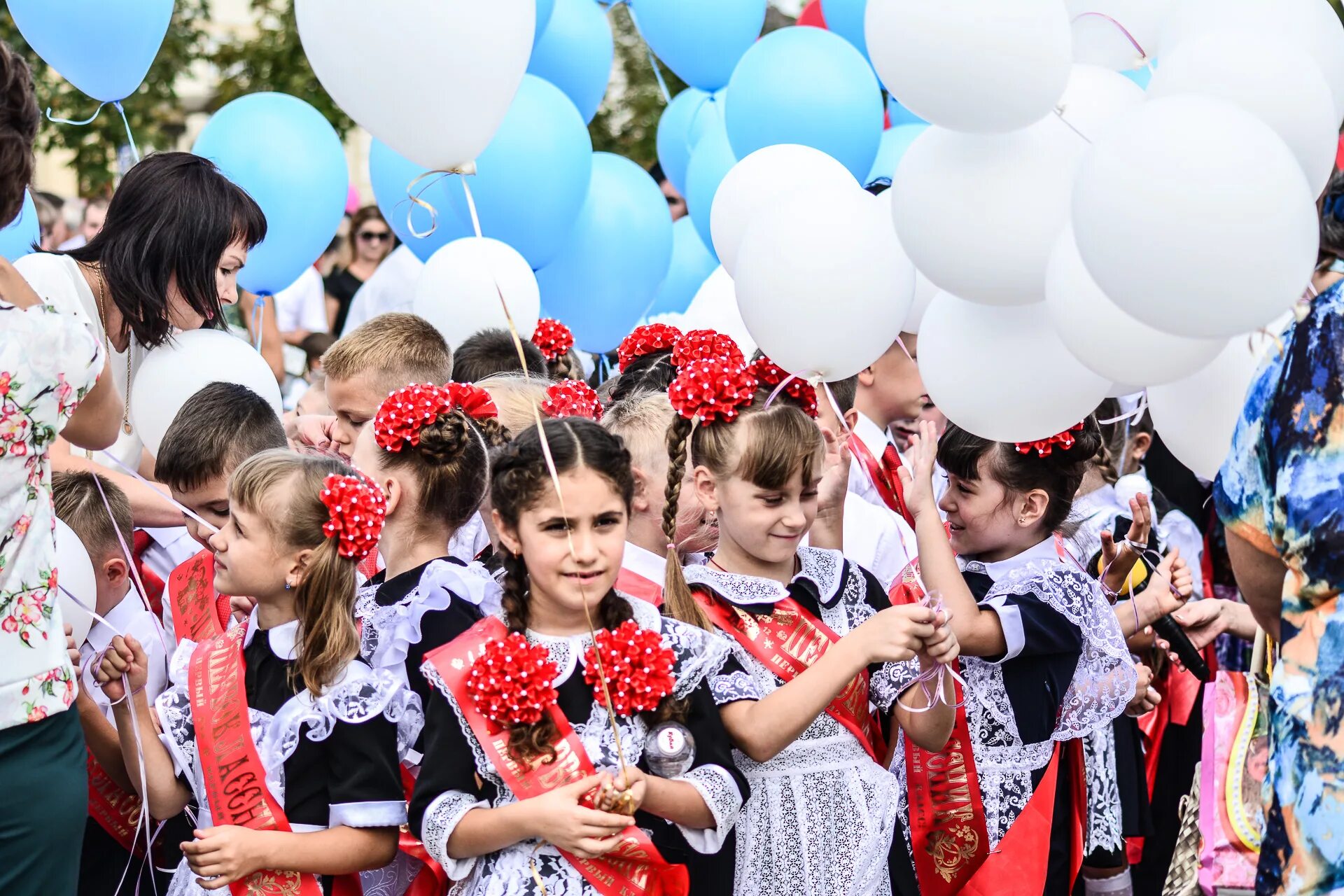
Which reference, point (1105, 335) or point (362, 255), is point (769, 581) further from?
point (362, 255)

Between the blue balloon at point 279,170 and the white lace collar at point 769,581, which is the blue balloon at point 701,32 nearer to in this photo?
the blue balloon at point 279,170

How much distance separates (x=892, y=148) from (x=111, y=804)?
4080 millimetres

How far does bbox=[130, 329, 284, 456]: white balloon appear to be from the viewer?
366 cm

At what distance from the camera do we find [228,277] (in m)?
3.73

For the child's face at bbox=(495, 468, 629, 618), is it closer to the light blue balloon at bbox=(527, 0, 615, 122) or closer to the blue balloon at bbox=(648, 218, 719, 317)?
the light blue balloon at bbox=(527, 0, 615, 122)

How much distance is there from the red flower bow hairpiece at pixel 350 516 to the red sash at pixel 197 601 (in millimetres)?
605

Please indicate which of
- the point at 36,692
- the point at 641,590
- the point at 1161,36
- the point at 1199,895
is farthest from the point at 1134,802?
the point at 36,692

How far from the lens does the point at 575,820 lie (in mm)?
2391

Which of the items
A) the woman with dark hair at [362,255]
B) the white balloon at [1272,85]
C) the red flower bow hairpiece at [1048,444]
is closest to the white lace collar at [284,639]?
the red flower bow hairpiece at [1048,444]

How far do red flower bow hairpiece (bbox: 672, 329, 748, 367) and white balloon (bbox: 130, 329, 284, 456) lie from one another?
3.83 feet

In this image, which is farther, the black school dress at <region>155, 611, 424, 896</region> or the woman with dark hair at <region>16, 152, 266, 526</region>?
the woman with dark hair at <region>16, 152, 266, 526</region>

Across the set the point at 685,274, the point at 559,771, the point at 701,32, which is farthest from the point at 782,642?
the point at 685,274

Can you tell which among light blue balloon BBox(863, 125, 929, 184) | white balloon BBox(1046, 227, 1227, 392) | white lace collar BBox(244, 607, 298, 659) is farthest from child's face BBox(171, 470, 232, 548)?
light blue balloon BBox(863, 125, 929, 184)

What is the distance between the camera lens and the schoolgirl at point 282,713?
2.67m
